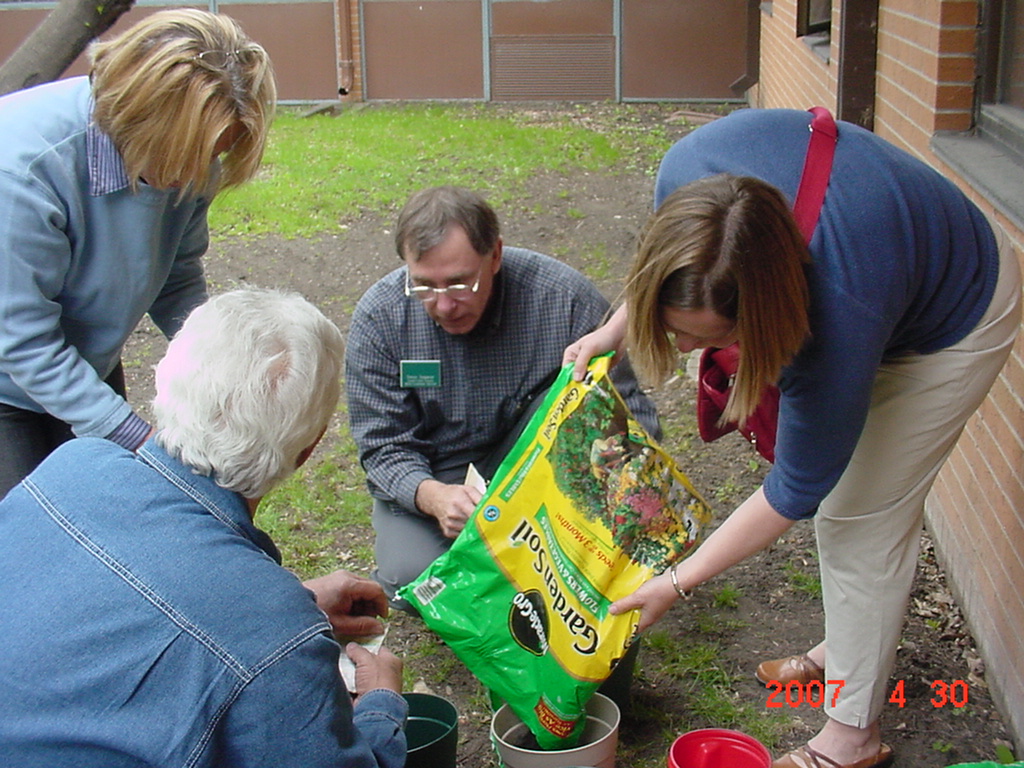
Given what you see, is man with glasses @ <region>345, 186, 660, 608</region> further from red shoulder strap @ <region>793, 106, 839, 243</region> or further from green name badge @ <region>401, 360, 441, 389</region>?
red shoulder strap @ <region>793, 106, 839, 243</region>

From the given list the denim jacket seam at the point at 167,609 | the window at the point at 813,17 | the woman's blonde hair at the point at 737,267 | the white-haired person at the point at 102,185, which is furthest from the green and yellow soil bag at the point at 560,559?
the window at the point at 813,17

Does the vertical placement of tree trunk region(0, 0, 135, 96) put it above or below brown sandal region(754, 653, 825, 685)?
above

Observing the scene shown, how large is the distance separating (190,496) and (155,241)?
115cm

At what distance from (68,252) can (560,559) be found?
1302mm

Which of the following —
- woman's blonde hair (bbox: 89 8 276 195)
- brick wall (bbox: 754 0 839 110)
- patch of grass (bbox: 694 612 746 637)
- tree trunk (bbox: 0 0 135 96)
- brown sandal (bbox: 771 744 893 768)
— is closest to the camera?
woman's blonde hair (bbox: 89 8 276 195)

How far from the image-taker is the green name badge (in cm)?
326

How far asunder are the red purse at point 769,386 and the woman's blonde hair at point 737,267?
11cm

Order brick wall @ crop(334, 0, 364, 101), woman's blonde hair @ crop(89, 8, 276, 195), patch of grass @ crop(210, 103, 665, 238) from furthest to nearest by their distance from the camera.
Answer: brick wall @ crop(334, 0, 364, 101)
patch of grass @ crop(210, 103, 665, 238)
woman's blonde hair @ crop(89, 8, 276, 195)

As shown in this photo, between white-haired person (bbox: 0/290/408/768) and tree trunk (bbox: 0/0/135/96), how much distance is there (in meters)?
2.41

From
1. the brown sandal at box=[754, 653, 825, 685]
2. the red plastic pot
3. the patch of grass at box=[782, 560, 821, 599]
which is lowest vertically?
the patch of grass at box=[782, 560, 821, 599]

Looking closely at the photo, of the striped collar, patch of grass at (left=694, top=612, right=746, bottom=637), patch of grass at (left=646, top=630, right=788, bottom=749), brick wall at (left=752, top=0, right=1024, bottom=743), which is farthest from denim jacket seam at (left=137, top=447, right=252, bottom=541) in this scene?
patch of grass at (left=694, top=612, right=746, bottom=637)

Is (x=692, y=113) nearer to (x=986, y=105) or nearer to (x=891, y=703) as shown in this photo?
(x=986, y=105)

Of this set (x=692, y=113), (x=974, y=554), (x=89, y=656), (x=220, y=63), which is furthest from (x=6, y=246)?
(x=692, y=113)

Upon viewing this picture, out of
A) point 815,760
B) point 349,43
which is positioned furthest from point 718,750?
point 349,43
